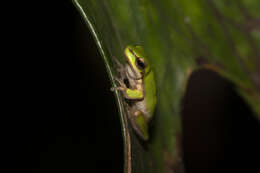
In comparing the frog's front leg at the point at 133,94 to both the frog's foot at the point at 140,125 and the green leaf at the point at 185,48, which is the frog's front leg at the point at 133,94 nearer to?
the frog's foot at the point at 140,125

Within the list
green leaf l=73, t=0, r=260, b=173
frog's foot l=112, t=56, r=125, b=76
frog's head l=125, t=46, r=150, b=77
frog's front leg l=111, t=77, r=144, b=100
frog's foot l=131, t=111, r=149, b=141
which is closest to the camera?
frog's foot l=112, t=56, r=125, b=76

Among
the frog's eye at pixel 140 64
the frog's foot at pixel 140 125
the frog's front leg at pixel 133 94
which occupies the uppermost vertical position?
the frog's eye at pixel 140 64

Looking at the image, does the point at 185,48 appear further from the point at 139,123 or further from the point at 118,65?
the point at 139,123

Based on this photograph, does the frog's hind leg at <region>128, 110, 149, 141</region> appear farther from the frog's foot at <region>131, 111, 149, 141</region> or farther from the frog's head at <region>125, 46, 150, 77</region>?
the frog's head at <region>125, 46, 150, 77</region>

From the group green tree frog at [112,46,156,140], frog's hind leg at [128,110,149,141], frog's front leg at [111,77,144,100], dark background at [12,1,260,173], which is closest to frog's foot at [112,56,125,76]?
green tree frog at [112,46,156,140]

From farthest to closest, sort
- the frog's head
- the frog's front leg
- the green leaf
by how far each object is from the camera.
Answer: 1. the frog's front leg
2. the frog's head
3. the green leaf

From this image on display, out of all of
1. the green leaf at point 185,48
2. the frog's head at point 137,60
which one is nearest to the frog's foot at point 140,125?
the green leaf at point 185,48

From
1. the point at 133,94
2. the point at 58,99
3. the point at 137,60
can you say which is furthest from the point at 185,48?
the point at 58,99
